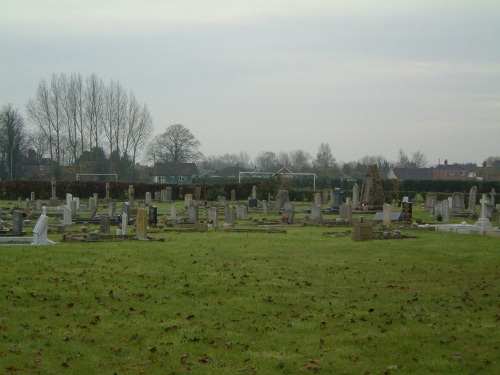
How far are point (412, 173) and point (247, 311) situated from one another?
11041 centimetres

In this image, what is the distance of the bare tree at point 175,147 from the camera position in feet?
347

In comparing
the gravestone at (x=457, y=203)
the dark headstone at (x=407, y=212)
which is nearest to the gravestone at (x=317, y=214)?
the dark headstone at (x=407, y=212)

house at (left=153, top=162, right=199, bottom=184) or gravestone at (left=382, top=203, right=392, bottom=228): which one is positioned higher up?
house at (left=153, top=162, right=199, bottom=184)

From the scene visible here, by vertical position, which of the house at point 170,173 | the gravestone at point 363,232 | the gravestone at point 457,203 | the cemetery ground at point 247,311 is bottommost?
the cemetery ground at point 247,311

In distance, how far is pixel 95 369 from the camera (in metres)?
9.41

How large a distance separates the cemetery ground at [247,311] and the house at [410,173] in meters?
97.8

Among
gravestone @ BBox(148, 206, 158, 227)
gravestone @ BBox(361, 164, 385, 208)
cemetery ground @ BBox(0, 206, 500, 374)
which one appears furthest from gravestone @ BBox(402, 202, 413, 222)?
cemetery ground @ BBox(0, 206, 500, 374)

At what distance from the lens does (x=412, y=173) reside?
392ft

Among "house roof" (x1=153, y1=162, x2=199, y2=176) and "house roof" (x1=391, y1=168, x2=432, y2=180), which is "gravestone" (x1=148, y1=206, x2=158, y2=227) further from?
"house roof" (x1=391, y1=168, x2=432, y2=180)

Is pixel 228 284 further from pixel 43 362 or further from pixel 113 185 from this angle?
pixel 113 185

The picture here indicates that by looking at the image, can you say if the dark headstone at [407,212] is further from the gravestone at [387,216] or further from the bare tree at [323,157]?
the bare tree at [323,157]

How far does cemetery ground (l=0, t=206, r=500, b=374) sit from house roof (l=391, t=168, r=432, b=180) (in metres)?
98.7

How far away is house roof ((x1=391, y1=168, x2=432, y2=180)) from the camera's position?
116812mm

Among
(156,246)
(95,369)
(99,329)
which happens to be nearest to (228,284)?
(99,329)
